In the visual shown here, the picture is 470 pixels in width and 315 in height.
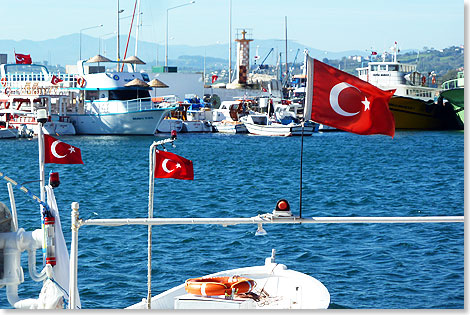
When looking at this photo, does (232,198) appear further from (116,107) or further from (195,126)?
(195,126)

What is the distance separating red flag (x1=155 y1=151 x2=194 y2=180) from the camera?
13133mm

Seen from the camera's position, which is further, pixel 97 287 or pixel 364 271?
pixel 364 271

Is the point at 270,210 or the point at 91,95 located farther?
the point at 91,95

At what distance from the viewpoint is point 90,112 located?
75000 mm

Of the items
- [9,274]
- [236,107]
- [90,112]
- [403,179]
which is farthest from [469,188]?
[236,107]

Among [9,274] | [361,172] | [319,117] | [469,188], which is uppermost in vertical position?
[319,117]

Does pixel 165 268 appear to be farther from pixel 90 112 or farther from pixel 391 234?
pixel 90 112

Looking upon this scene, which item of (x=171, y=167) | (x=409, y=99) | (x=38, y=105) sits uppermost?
(x=171, y=167)

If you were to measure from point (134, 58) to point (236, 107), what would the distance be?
48.7 ft

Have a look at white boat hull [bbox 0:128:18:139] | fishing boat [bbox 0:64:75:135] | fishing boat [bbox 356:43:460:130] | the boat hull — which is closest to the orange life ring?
fishing boat [bbox 0:64:75:135]

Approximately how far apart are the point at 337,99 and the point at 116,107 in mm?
65610

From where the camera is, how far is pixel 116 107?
241 feet

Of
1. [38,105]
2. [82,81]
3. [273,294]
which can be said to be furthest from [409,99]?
[273,294]

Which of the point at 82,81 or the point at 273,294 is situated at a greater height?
the point at 82,81
